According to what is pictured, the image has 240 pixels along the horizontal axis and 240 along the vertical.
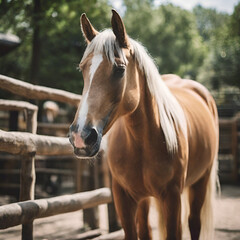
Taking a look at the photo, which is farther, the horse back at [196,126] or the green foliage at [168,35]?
the green foliage at [168,35]

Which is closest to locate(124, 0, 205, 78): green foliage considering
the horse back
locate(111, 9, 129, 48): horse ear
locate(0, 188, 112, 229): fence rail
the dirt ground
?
the dirt ground

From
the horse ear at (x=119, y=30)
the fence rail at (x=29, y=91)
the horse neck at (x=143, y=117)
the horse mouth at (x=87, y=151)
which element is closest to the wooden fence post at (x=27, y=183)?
the fence rail at (x=29, y=91)

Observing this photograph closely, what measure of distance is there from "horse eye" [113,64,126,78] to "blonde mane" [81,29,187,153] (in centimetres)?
5

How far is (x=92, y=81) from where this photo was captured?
5.87 ft

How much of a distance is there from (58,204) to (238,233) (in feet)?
8.22

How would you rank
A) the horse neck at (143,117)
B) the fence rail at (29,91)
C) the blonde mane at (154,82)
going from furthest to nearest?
the fence rail at (29,91) → the horse neck at (143,117) → the blonde mane at (154,82)

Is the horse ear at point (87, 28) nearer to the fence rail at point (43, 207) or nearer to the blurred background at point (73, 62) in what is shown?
the blurred background at point (73, 62)

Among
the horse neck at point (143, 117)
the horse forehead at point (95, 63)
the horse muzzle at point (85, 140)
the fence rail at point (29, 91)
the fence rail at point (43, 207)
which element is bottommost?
the fence rail at point (43, 207)

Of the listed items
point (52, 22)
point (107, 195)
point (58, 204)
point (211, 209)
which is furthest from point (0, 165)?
point (211, 209)

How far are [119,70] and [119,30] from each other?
0.28m

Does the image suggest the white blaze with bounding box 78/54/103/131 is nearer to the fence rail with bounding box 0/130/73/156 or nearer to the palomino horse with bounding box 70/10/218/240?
the palomino horse with bounding box 70/10/218/240

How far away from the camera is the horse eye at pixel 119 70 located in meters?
1.86

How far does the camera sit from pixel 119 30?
1953 millimetres

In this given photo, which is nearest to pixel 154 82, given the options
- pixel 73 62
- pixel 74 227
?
pixel 74 227
